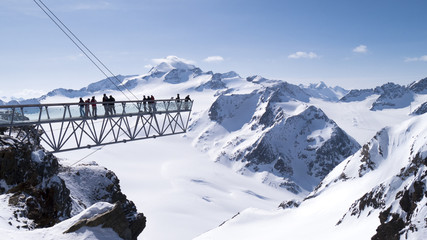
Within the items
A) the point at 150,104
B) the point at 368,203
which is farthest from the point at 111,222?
the point at 368,203

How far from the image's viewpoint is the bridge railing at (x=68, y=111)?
936 inches

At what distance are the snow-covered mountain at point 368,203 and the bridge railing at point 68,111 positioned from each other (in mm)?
41857

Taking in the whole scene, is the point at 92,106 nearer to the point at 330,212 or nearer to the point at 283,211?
the point at 330,212

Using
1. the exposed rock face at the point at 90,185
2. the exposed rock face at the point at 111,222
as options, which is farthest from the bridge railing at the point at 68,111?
the exposed rock face at the point at 90,185

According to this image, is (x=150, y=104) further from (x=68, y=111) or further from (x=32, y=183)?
(x=32, y=183)

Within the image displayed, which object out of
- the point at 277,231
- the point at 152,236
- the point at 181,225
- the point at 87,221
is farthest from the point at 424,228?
the point at 181,225

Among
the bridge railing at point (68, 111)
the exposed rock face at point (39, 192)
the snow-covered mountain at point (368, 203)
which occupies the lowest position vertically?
the snow-covered mountain at point (368, 203)

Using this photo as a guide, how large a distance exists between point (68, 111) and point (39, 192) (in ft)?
23.1

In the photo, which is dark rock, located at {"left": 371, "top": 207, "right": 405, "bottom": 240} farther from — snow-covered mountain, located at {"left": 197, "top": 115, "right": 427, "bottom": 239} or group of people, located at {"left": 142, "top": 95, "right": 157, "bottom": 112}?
group of people, located at {"left": 142, "top": 95, "right": 157, "bottom": 112}

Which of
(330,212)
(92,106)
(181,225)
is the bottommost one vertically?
Result: (181,225)

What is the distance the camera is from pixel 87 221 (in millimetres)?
16328

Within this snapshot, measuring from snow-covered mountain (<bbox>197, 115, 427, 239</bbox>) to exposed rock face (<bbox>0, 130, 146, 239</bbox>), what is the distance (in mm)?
42731

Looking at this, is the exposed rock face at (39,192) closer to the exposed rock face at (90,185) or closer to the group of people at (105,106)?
the exposed rock face at (90,185)

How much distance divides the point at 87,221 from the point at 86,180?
92.3ft
